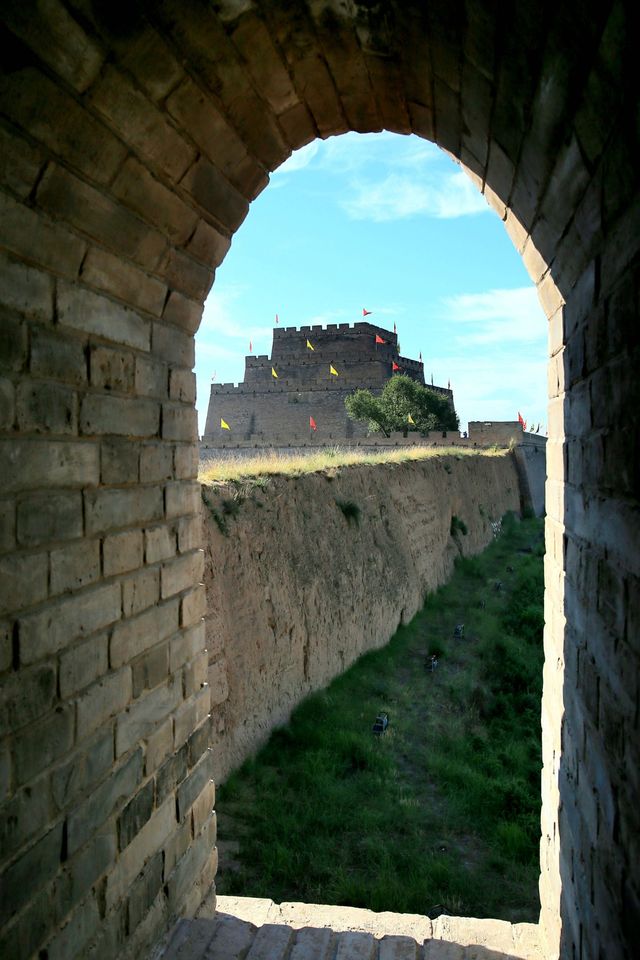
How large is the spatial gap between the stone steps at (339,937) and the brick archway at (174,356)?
8.2 inches

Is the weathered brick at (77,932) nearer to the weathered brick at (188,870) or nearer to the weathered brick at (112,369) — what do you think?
the weathered brick at (188,870)

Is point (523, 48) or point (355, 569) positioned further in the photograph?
point (355, 569)

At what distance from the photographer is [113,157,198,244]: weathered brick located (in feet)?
9.25

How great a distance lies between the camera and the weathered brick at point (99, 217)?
2.46m

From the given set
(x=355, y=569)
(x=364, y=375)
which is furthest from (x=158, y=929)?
(x=364, y=375)

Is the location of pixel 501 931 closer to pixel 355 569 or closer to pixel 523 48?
pixel 523 48

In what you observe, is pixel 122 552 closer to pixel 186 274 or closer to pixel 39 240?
pixel 39 240

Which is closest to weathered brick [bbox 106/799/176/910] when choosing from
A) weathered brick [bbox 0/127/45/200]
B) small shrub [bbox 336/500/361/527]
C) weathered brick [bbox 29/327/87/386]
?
weathered brick [bbox 29/327/87/386]

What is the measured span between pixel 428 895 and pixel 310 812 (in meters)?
1.40

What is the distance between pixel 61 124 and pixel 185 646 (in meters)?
2.65

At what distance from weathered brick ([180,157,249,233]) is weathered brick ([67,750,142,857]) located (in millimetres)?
2749

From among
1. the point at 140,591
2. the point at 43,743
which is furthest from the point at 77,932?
the point at 140,591

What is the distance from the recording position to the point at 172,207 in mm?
3215

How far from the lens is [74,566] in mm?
2748
